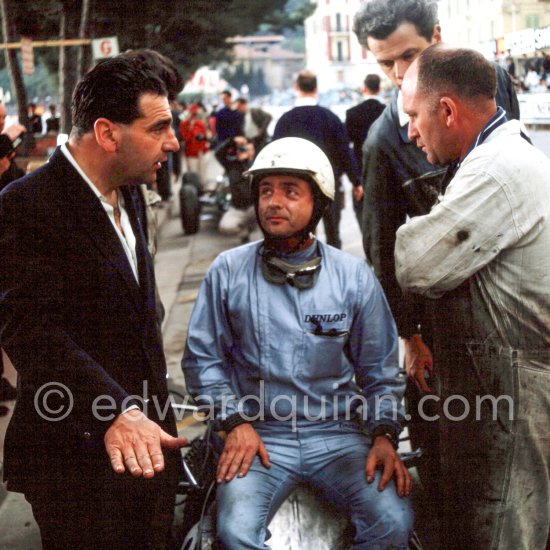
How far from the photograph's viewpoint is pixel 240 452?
2871 millimetres

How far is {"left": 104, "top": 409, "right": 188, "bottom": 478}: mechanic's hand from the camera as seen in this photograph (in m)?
2.19

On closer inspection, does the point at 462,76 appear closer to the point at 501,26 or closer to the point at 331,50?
the point at 501,26

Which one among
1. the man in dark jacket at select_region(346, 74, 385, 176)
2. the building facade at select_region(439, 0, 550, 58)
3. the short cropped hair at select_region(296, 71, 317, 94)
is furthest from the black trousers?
the short cropped hair at select_region(296, 71, 317, 94)

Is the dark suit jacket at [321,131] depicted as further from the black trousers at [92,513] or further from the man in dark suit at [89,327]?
the black trousers at [92,513]

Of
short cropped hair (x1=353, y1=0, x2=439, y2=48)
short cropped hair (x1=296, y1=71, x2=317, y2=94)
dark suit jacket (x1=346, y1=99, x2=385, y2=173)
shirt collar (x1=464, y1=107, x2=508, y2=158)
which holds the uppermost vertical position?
short cropped hair (x1=353, y1=0, x2=439, y2=48)

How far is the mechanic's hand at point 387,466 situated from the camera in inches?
112

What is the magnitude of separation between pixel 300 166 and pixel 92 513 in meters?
1.39

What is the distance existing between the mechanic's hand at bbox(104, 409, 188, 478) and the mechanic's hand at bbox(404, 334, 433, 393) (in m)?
1.26

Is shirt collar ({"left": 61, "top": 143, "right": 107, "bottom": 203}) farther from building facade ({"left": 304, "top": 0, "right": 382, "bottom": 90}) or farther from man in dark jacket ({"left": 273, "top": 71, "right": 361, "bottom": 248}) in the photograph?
building facade ({"left": 304, "top": 0, "right": 382, "bottom": 90})

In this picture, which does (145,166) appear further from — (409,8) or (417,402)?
(417,402)

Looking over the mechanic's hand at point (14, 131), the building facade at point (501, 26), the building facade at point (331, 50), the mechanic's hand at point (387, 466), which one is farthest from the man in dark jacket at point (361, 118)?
the building facade at point (331, 50)

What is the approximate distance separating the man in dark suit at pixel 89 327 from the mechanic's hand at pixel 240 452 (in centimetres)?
26

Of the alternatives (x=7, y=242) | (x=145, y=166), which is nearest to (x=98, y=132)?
(x=145, y=166)

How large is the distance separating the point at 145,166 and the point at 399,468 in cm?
129
